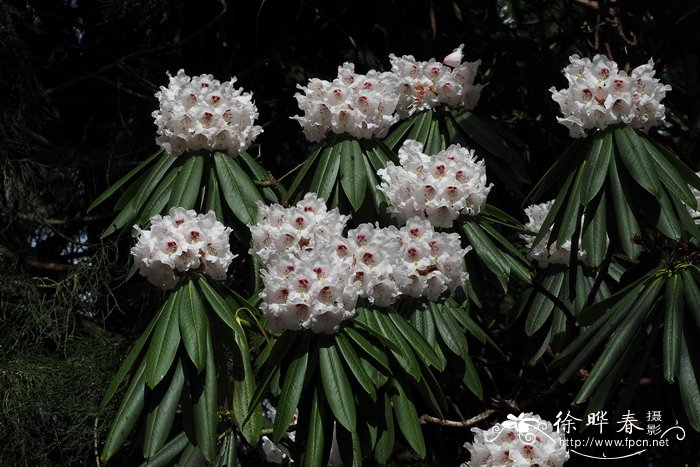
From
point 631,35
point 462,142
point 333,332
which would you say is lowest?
point 333,332

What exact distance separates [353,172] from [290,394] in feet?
2.40

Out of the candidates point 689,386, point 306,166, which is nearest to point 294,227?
point 306,166

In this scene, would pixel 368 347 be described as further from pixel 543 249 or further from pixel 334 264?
pixel 543 249

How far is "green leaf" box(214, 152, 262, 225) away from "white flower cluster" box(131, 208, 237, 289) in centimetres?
23

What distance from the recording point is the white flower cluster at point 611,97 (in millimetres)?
2525

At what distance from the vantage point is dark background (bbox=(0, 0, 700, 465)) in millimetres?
3363

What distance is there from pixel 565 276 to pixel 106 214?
170 centimetres

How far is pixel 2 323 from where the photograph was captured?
342 centimetres

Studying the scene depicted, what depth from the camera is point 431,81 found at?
9.79 ft

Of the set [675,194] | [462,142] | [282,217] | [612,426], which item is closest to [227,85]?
[282,217]

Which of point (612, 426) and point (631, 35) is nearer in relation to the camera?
point (612, 426)

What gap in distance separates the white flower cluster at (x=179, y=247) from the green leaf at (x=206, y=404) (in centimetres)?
17

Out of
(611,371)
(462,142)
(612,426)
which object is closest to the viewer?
(611,371)

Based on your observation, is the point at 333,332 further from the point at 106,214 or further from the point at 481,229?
the point at 106,214
